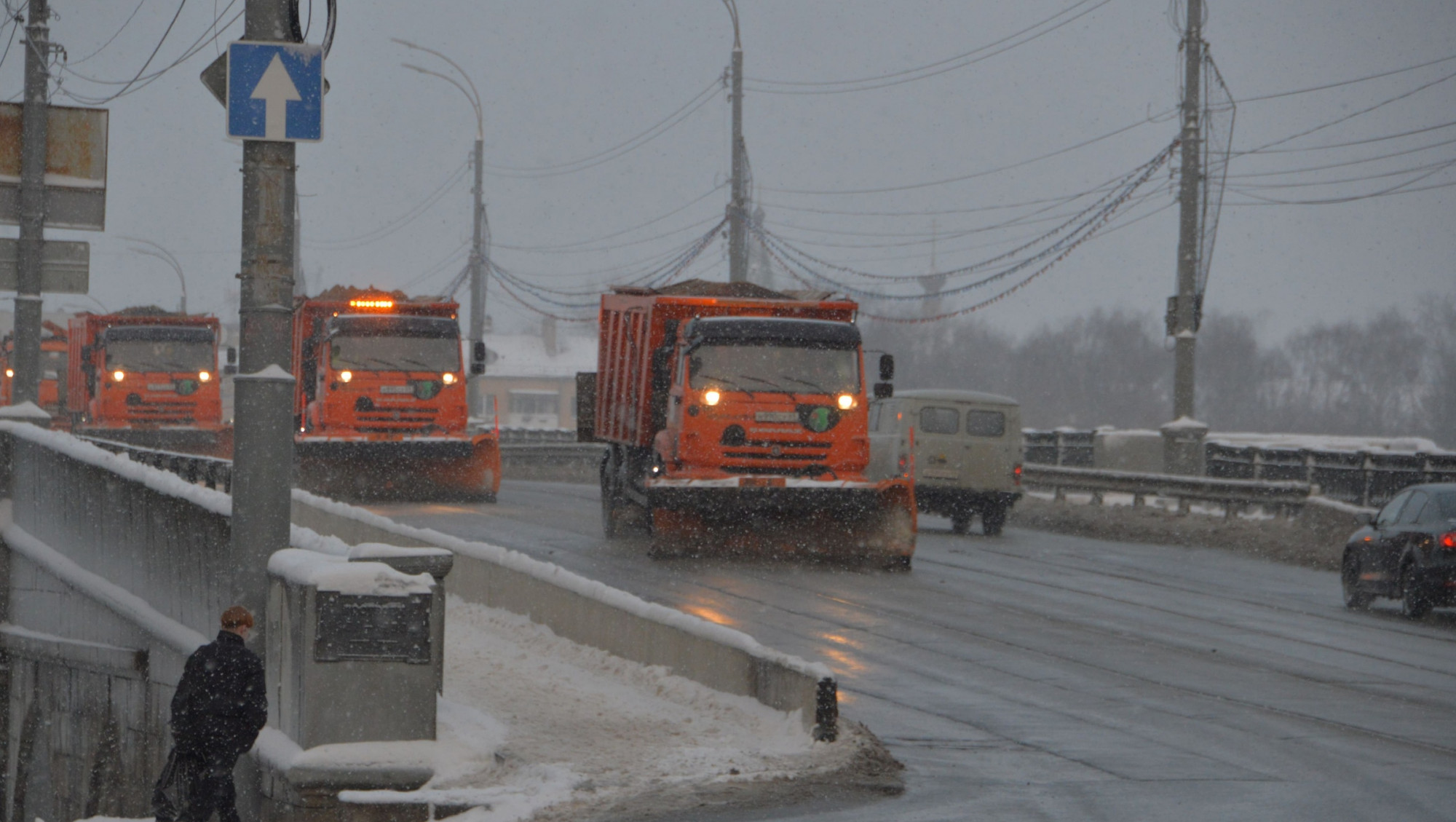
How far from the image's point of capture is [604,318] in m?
23.6

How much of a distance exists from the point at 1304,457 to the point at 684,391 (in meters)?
14.0

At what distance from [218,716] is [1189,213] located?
67.1 feet

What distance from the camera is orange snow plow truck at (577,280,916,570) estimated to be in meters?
18.7

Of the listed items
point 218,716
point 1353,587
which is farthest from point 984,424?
point 218,716

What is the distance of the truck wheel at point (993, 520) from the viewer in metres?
26.5

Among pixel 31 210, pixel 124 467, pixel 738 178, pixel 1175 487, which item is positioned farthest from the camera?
pixel 738 178

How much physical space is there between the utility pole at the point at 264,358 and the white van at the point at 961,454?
18.3 meters

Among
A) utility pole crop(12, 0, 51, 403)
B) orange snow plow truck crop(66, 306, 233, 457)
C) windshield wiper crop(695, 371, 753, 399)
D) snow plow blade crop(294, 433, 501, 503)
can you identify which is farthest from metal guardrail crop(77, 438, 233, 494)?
orange snow plow truck crop(66, 306, 233, 457)

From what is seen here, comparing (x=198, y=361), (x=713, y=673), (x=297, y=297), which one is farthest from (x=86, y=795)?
(x=198, y=361)

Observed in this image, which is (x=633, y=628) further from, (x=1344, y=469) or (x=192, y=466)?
(x=1344, y=469)

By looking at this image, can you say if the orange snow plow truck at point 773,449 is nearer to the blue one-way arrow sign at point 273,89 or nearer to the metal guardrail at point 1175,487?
the metal guardrail at point 1175,487

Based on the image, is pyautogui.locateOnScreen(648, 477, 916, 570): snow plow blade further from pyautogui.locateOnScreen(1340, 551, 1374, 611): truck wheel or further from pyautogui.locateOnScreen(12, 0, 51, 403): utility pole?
pyautogui.locateOnScreen(12, 0, 51, 403): utility pole

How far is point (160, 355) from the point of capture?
37906 millimetres

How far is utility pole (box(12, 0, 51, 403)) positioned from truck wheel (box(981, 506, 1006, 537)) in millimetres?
14317
